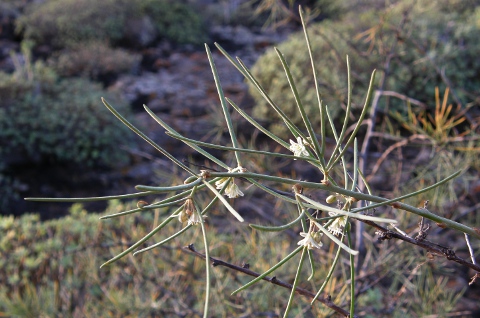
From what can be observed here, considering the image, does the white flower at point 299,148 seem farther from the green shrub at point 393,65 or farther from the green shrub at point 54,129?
the green shrub at point 54,129

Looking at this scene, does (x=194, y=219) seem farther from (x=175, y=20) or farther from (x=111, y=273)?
(x=175, y=20)

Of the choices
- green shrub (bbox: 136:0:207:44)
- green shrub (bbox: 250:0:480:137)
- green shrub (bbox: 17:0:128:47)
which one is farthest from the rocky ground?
green shrub (bbox: 250:0:480:137)

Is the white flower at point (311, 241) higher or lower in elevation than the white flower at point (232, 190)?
lower

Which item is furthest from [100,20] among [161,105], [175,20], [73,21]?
[161,105]

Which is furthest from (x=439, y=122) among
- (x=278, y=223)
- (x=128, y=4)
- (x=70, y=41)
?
(x=128, y=4)

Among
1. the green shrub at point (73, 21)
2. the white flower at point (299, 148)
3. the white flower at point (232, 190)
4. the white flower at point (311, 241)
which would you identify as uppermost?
the white flower at point (299, 148)

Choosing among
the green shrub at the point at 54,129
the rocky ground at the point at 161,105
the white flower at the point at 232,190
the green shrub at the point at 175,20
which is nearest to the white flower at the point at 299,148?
the white flower at the point at 232,190

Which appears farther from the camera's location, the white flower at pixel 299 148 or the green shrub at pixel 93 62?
the green shrub at pixel 93 62
